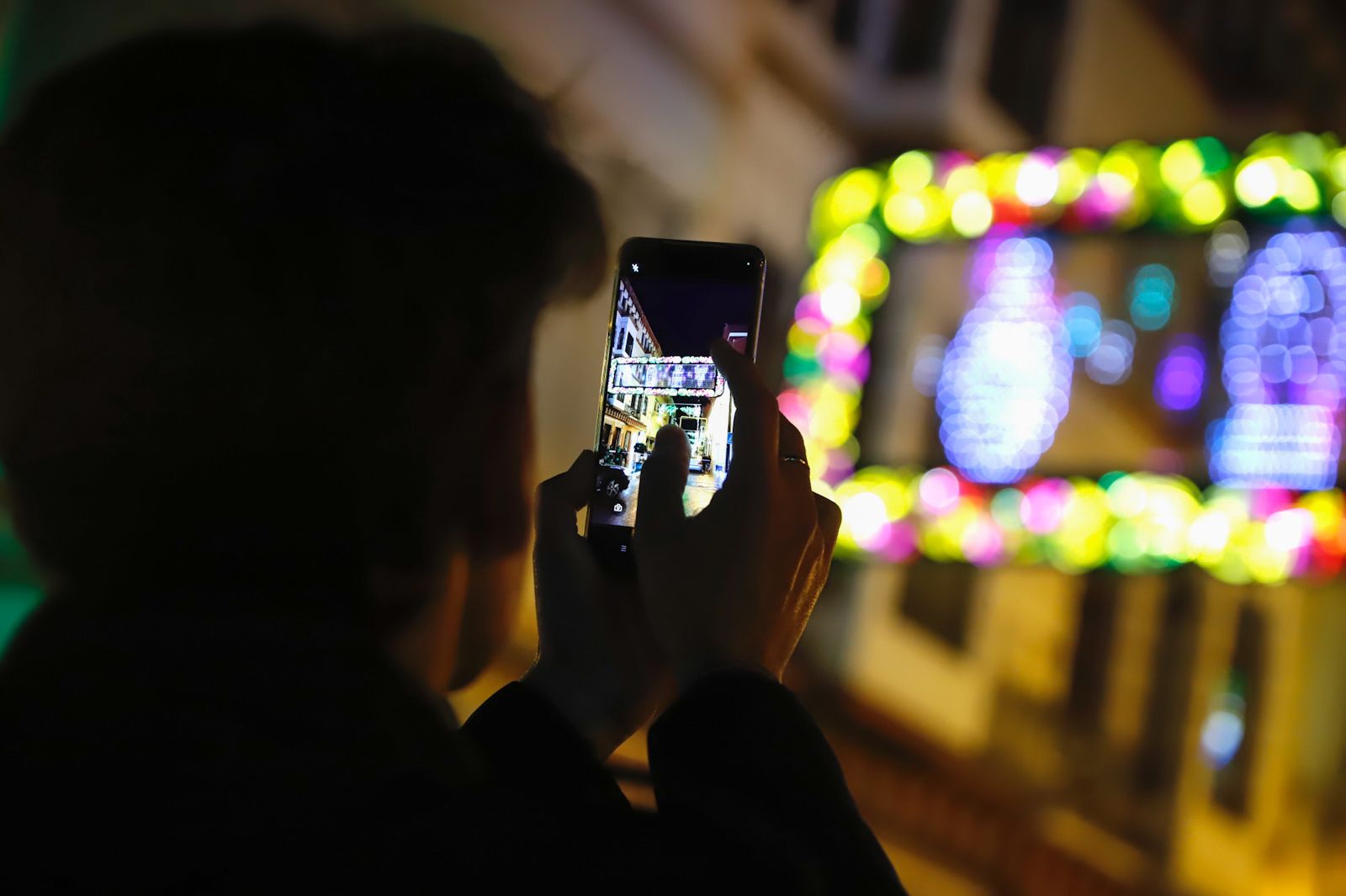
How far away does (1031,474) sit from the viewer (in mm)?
4023

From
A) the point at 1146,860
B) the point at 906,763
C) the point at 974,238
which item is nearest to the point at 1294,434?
the point at 974,238

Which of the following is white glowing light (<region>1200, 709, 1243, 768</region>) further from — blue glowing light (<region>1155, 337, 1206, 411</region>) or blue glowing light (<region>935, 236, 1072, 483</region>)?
blue glowing light (<region>935, 236, 1072, 483</region>)

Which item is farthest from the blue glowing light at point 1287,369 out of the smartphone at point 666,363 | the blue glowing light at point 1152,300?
the smartphone at point 666,363

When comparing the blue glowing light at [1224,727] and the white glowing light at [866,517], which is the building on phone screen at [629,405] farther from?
the blue glowing light at [1224,727]

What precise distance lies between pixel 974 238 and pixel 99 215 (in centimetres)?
391

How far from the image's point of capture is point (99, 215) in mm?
724

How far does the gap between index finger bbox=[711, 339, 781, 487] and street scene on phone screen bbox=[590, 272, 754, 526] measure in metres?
0.10

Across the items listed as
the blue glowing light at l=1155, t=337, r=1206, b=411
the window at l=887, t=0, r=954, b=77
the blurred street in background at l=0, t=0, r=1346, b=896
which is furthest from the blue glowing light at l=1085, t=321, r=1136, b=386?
the window at l=887, t=0, r=954, b=77

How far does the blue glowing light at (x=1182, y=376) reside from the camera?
4215 millimetres

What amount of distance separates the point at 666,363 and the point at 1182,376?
365cm

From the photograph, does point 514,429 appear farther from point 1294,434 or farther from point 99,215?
point 1294,434

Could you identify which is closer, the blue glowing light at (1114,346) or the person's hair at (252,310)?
the person's hair at (252,310)

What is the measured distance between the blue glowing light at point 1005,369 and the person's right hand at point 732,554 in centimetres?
333

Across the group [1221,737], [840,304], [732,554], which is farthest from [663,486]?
[1221,737]
